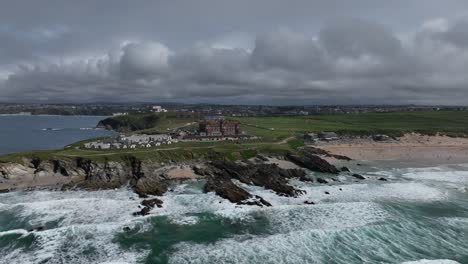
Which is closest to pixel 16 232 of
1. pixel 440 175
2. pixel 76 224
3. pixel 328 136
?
pixel 76 224

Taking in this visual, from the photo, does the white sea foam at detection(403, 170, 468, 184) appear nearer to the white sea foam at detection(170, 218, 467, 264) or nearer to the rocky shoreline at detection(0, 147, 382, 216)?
the rocky shoreline at detection(0, 147, 382, 216)

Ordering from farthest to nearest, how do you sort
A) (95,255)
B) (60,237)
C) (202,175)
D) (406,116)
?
(406,116) → (202,175) → (60,237) → (95,255)

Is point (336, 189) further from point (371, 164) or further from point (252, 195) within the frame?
point (371, 164)

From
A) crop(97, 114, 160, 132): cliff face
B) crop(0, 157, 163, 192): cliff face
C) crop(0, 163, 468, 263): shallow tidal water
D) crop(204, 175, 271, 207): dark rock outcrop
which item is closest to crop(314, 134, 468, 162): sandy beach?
crop(0, 163, 468, 263): shallow tidal water

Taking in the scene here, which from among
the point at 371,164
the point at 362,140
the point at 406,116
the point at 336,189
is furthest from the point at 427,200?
the point at 406,116

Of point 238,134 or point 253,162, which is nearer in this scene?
point 253,162
